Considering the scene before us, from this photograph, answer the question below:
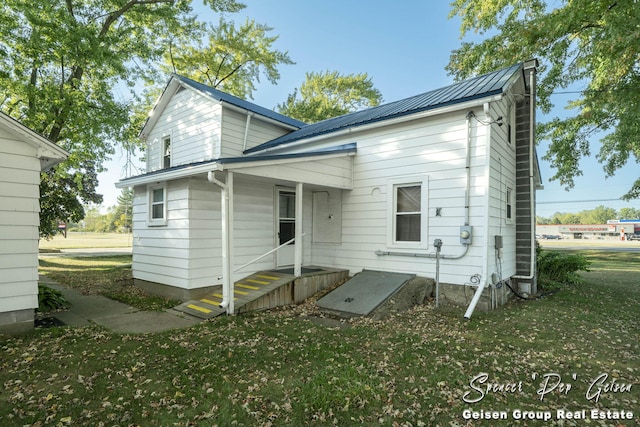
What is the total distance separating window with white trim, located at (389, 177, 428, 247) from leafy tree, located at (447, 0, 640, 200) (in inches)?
206

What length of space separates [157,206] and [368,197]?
19.1 feet

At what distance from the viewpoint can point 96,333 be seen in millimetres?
5477

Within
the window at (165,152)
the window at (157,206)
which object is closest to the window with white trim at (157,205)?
the window at (157,206)

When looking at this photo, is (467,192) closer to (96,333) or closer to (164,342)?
(164,342)

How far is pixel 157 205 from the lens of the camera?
29.7ft

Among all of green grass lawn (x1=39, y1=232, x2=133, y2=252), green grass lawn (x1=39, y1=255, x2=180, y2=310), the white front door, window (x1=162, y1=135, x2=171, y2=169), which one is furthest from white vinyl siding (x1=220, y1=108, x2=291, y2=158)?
green grass lawn (x1=39, y1=232, x2=133, y2=252)

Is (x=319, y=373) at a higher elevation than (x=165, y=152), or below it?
below

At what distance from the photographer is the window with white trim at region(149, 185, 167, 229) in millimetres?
8539

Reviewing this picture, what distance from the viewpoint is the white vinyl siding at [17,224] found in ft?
17.3

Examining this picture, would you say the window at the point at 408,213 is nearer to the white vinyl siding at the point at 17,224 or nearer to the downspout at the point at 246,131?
the downspout at the point at 246,131

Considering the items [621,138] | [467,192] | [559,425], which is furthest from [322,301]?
[621,138]

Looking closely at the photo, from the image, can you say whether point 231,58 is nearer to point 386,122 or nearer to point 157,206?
point 157,206

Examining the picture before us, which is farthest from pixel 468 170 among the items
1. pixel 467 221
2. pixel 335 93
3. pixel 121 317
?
pixel 335 93

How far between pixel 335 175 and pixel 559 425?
21.0ft
